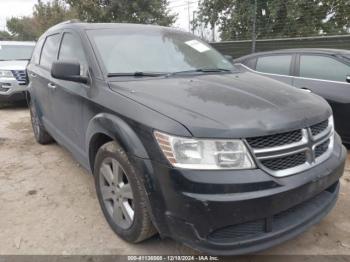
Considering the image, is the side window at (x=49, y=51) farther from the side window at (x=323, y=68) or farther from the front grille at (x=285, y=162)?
the side window at (x=323, y=68)

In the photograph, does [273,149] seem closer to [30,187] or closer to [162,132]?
[162,132]

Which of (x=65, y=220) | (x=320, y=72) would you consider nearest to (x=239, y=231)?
(x=65, y=220)

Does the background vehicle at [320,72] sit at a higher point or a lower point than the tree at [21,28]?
lower

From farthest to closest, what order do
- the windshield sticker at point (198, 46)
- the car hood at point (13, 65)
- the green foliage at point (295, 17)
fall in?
the green foliage at point (295, 17) → the car hood at point (13, 65) → the windshield sticker at point (198, 46)

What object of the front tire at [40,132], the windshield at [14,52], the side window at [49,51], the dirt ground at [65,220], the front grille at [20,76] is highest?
the side window at [49,51]

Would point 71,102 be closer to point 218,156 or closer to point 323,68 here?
point 218,156

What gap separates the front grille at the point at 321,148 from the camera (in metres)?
2.40

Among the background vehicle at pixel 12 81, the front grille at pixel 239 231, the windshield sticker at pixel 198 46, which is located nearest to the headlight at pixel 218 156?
the front grille at pixel 239 231

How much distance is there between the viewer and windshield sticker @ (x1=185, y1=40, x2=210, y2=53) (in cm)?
364

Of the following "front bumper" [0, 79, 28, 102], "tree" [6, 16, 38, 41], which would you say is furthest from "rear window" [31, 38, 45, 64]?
"tree" [6, 16, 38, 41]

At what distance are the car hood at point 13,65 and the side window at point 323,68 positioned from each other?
21.6ft

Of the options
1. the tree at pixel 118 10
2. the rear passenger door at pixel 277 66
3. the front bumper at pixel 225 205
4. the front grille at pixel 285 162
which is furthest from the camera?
the tree at pixel 118 10

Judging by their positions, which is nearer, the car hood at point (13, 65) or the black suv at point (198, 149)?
the black suv at point (198, 149)

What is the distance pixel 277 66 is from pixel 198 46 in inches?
91.4
